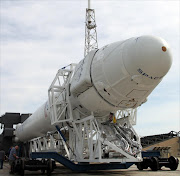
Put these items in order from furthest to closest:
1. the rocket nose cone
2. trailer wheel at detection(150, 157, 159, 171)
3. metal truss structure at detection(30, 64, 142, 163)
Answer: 1. trailer wheel at detection(150, 157, 159, 171)
2. metal truss structure at detection(30, 64, 142, 163)
3. the rocket nose cone

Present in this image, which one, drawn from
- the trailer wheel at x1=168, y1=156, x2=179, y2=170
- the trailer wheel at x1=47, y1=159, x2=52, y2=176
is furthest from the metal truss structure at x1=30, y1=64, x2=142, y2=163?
the trailer wheel at x1=168, y1=156, x2=179, y2=170

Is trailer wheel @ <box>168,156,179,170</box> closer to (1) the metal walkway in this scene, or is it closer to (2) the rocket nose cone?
(1) the metal walkway

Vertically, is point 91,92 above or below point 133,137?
above

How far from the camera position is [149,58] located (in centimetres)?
687

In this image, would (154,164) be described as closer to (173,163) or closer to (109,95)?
(173,163)

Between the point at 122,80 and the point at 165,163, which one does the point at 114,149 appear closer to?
the point at 122,80

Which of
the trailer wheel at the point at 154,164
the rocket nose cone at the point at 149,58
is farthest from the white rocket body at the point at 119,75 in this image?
the trailer wheel at the point at 154,164

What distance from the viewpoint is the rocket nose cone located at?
22.5ft

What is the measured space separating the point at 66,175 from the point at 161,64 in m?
4.88

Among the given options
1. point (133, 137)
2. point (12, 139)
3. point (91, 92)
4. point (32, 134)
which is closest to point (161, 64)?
point (91, 92)

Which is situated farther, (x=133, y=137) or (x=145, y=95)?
(x=133, y=137)

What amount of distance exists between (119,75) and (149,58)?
1.05 metres

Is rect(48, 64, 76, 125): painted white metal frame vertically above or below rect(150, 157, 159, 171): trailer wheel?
above

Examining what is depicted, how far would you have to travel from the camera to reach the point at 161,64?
690cm
